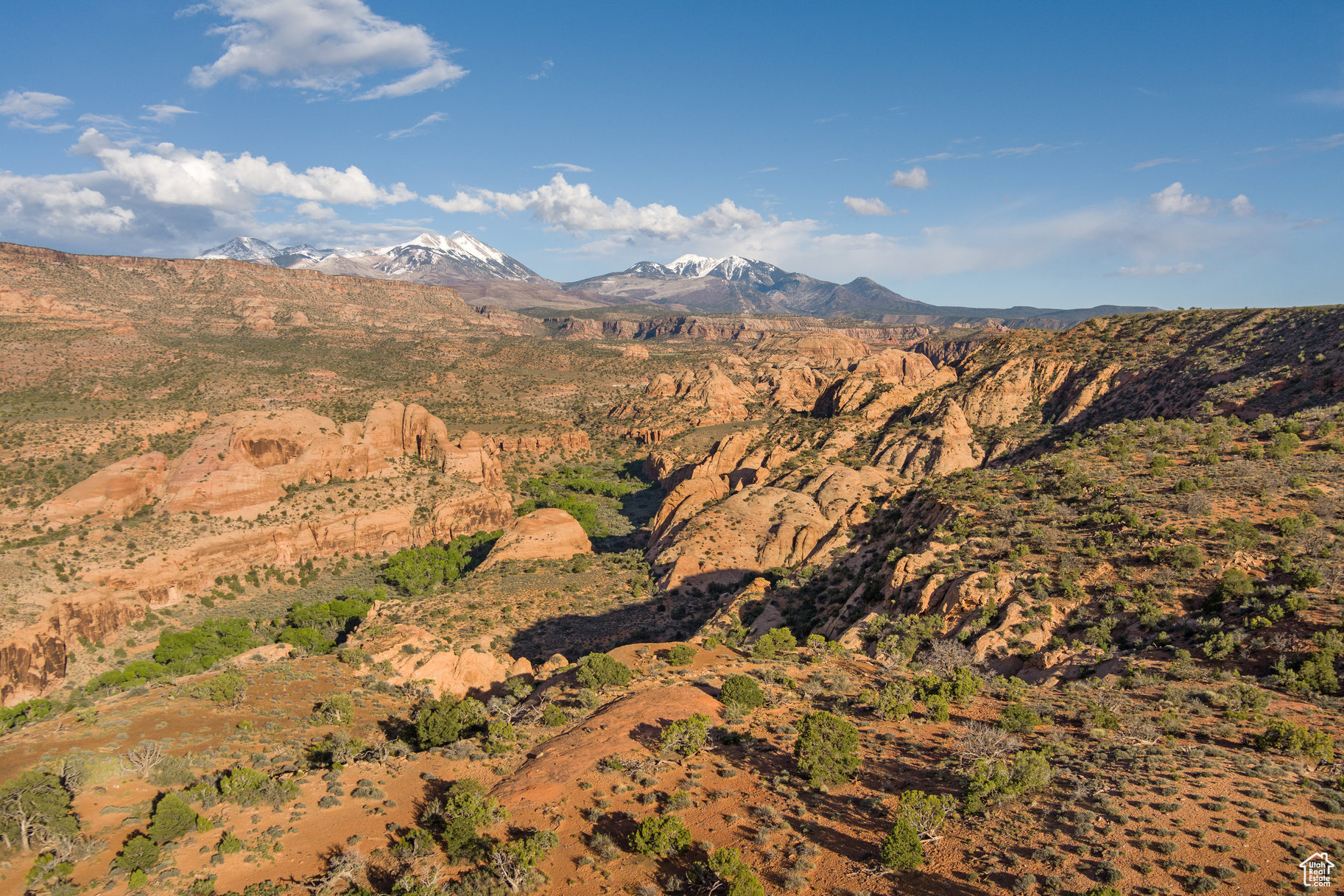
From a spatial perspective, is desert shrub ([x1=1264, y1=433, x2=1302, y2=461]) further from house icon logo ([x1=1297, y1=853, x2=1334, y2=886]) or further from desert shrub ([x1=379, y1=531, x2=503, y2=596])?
desert shrub ([x1=379, y1=531, x2=503, y2=596])

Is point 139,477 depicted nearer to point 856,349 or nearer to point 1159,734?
point 1159,734

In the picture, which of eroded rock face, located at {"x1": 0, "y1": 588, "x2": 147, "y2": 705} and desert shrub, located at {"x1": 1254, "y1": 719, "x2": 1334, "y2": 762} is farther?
eroded rock face, located at {"x1": 0, "y1": 588, "x2": 147, "y2": 705}

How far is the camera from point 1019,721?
1786cm

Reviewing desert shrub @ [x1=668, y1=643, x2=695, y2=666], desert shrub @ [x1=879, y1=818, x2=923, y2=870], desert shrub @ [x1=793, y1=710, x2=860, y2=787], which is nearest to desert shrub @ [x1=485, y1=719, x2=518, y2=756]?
desert shrub @ [x1=668, y1=643, x2=695, y2=666]

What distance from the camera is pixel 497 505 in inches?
2731

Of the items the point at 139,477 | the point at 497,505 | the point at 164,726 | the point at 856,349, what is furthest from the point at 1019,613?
the point at 856,349

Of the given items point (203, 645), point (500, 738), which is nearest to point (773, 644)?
point (500, 738)

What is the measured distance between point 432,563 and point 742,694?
4472 cm

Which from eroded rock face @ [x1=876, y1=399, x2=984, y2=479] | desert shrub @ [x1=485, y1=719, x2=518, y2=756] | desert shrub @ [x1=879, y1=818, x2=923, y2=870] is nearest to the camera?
desert shrub @ [x1=879, y1=818, x2=923, y2=870]

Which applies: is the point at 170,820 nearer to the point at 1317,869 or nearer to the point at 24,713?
the point at 1317,869

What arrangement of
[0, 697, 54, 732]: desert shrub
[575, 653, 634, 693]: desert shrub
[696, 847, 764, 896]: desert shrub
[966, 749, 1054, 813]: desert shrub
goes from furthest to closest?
[0, 697, 54, 732]: desert shrub → [575, 653, 634, 693]: desert shrub → [966, 749, 1054, 813]: desert shrub → [696, 847, 764, 896]: desert shrub

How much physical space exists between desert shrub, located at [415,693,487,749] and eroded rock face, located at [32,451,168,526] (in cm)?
4659

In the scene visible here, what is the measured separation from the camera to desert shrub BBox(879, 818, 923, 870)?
12.3 metres

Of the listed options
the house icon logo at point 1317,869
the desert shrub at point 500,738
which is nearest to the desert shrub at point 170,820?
the desert shrub at point 500,738
